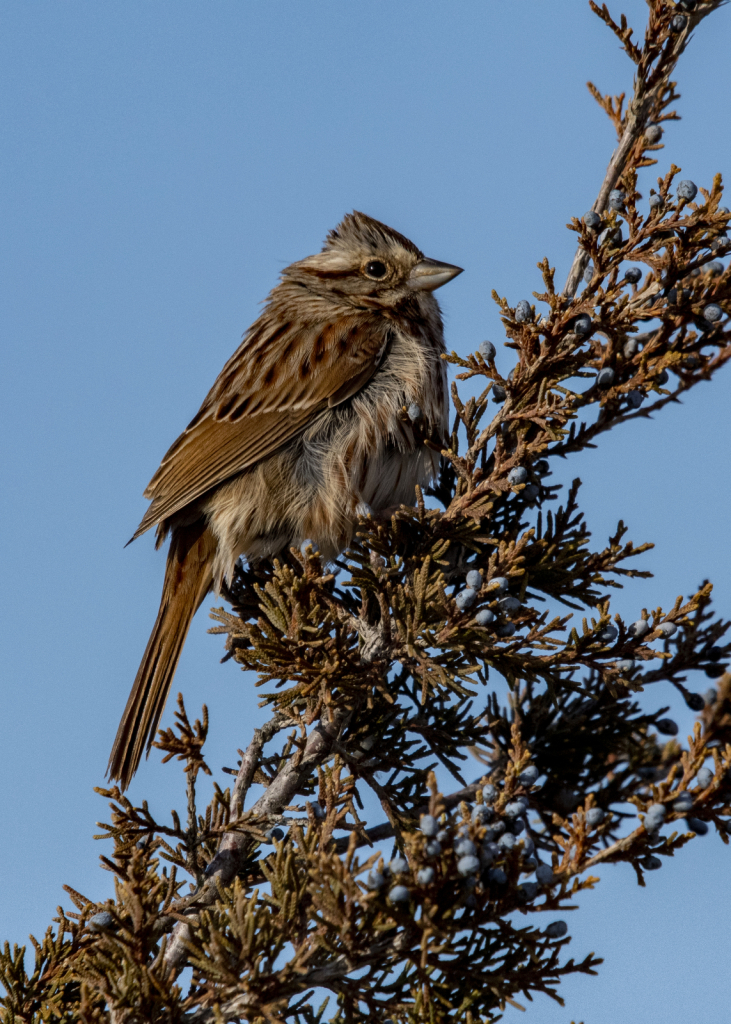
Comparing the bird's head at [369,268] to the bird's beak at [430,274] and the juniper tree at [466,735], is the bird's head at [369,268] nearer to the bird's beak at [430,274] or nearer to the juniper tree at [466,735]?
the bird's beak at [430,274]

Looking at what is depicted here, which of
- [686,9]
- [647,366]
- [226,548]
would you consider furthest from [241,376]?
[686,9]

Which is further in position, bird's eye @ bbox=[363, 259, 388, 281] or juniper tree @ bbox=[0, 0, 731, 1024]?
bird's eye @ bbox=[363, 259, 388, 281]

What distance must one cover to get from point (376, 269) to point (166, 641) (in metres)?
1.79

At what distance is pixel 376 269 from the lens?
169 inches

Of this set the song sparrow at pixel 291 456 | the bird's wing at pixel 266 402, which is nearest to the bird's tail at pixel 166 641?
the song sparrow at pixel 291 456

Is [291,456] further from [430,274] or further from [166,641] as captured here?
[430,274]

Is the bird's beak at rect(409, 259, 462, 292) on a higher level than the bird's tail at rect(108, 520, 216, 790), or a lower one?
higher

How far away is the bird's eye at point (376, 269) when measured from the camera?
428 cm

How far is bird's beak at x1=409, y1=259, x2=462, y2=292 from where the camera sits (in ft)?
13.5

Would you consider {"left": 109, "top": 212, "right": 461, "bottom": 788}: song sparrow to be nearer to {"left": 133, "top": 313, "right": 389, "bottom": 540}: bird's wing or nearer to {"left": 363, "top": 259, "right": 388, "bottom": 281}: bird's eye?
{"left": 133, "top": 313, "right": 389, "bottom": 540}: bird's wing

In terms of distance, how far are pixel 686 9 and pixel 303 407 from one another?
68.7 inches

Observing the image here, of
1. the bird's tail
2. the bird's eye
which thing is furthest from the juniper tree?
the bird's eye

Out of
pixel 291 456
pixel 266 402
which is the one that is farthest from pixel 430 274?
pixel 291 456

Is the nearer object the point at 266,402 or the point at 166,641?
the point at 166,641
